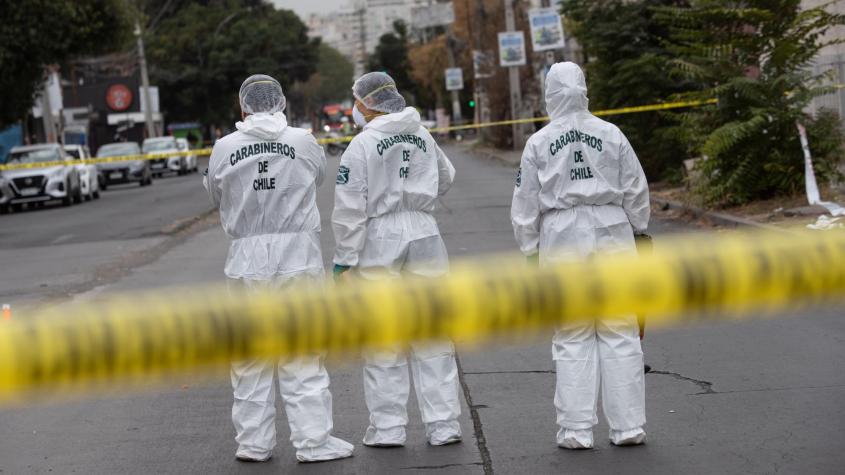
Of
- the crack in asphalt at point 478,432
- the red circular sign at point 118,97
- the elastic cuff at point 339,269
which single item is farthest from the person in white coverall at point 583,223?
the red circular sign at point 118,97

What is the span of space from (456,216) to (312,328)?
688 inches

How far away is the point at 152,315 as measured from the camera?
8.68 feet

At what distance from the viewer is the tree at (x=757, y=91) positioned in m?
15.7

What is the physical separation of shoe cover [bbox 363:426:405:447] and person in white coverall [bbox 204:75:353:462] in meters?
0.17

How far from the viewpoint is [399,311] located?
2680 millimetres

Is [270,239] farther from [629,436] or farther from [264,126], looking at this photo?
[629,436]

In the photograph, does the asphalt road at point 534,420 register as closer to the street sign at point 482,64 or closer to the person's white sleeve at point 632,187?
the person's white sleeve at point 632,187

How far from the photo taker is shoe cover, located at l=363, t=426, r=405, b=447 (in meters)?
6.48

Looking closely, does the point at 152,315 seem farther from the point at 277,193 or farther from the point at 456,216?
the point at 456,216

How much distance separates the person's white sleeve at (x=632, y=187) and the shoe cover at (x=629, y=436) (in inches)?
41.3

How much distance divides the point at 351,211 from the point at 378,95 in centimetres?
70

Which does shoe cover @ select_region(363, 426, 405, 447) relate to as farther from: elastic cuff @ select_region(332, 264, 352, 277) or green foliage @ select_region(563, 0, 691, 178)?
green foliage @ select_region(563, 0, 691, 178)

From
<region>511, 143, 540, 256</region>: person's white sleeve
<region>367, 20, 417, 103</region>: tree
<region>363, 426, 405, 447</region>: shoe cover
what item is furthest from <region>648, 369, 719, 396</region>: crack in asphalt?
<region>367, 20, 417, 103</region>: tree

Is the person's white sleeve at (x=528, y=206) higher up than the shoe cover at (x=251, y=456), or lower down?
higher up
